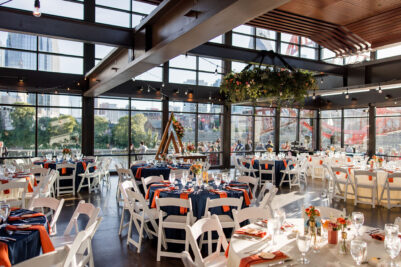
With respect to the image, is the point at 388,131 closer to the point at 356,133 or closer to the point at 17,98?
the point at 356,133

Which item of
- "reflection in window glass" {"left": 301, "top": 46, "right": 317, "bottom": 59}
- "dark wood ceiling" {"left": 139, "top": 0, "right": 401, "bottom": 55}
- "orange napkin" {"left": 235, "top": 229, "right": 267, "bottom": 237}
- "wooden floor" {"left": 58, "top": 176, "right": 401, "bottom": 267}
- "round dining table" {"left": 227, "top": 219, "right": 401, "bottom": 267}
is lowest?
"wooden floor" {"left": 58, "top": 176, "right": 401, "bottom": 267}

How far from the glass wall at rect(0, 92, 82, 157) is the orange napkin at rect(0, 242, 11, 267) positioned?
9.41 meters

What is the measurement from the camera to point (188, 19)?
412cm

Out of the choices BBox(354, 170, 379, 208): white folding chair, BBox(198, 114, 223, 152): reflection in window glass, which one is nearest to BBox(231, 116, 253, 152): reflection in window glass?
BBox(198, 114, 223, 152): reflection in window glass

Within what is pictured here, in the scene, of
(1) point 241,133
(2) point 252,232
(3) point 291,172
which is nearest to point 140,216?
(2) point 252,232

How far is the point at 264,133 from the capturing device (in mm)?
16047

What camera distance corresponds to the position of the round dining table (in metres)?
2.29

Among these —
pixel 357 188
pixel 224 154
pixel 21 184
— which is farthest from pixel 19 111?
pixel 357 188

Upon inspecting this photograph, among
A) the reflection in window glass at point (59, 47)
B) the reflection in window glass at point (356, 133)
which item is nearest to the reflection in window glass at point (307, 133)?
the reflection in window glass at point (356, 133)

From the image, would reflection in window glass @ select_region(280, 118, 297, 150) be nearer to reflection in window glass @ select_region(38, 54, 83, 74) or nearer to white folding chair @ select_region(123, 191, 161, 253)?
→ reflection in window glass @ select_region(38, 54, 83, 74)

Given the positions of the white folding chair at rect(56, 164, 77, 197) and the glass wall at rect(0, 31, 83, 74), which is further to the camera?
the glass wall at rect(0, 31, 83, 74)

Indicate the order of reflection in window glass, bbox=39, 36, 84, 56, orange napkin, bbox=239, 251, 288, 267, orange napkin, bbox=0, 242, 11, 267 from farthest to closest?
reflection in window glass, bbox=39, 36, 84, 56, orange napkin, bbox=0, 242, 11, 267, orange napkin, bbox=239, 251, 288, 267

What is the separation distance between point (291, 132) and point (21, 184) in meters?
14.3

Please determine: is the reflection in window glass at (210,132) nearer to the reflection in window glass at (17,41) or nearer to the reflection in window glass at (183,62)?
the reflection in window glass at (183,62)
